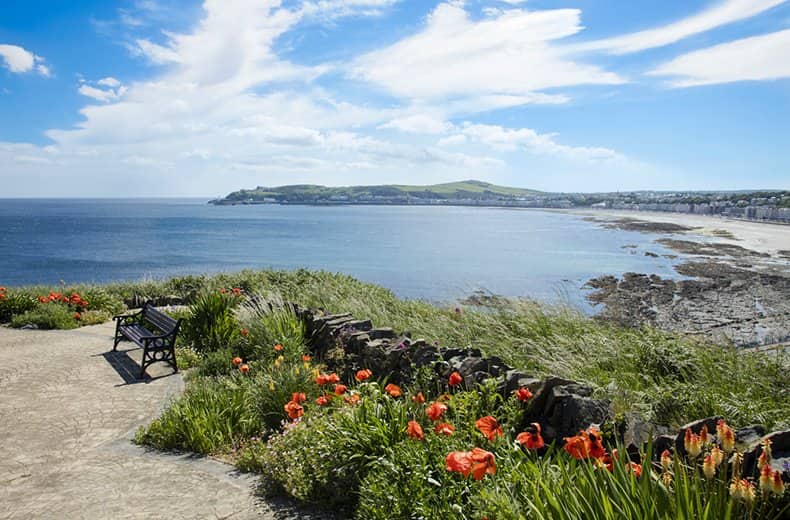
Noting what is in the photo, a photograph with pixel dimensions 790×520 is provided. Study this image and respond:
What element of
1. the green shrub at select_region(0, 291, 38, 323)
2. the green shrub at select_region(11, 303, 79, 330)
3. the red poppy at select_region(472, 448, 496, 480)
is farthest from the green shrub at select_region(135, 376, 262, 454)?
the green shrub at select_region(0, 291, 38, 323)

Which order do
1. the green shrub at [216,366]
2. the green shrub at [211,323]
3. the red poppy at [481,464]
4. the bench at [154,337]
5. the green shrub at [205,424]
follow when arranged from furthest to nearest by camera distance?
the green shrub at [211,323] < the bench at [154,337] < the green shrub at [216,366] < the green shrub at [205,424] < the red poppy at [481,464]

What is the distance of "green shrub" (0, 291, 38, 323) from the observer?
11984 millimetres

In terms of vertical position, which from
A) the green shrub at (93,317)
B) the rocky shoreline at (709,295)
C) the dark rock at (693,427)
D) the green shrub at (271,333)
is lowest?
the rocky shoreline at (709,295)

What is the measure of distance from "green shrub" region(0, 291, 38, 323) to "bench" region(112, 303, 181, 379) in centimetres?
427

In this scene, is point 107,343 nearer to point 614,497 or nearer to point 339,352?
point 339,352

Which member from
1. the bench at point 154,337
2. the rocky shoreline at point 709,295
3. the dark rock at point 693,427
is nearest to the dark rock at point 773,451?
the dark rock at point 693,427

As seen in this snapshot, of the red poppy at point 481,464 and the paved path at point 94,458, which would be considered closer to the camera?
the red poppy at point 481,464

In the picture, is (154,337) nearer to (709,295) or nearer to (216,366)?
(216,366)

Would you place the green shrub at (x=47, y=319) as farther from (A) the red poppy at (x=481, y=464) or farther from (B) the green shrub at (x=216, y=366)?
(A) the red poppy at (x=481, y=464)

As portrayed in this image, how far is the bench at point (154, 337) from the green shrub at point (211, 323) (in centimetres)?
55

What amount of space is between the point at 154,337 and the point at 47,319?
16.7 ft

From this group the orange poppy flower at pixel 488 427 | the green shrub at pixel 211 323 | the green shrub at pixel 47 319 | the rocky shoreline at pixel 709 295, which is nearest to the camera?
the orange poppy flower at pixel 488 427

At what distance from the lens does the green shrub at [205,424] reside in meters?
5.10

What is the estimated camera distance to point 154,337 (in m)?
7.72
